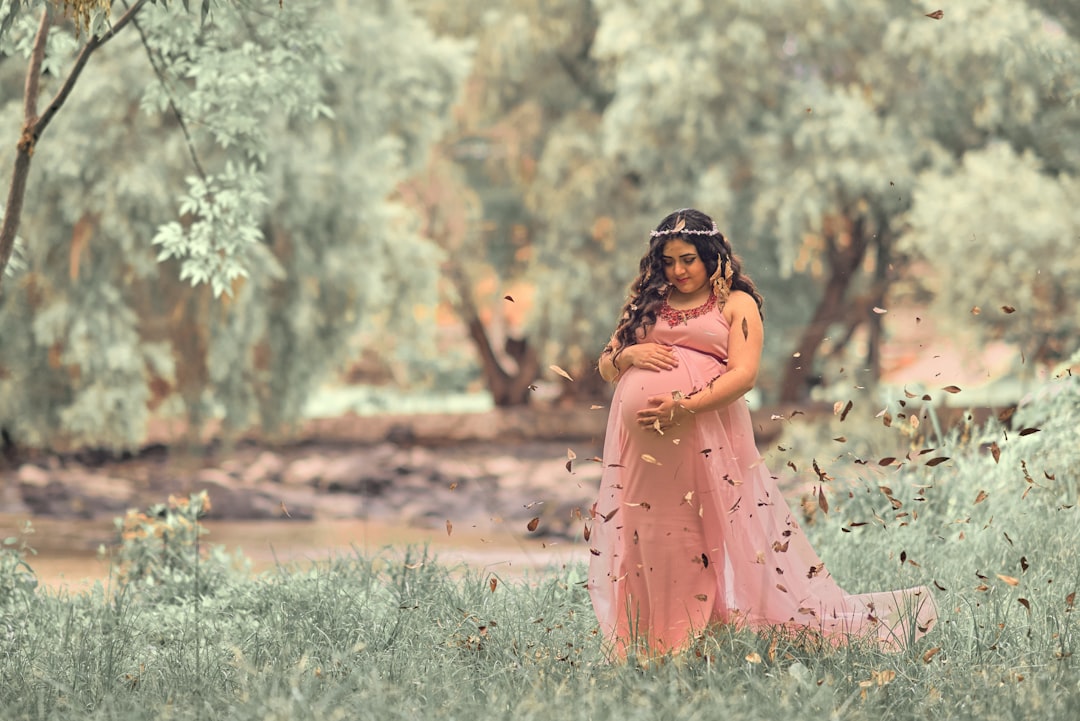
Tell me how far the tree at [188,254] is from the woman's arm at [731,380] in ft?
31.0

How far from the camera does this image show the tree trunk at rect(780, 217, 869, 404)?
22.5 meters

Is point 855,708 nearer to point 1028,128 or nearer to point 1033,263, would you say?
point 1033,263

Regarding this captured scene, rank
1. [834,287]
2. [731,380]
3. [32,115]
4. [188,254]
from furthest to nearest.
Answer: [834,287] < [188,254] < [32,115] < [731,380]

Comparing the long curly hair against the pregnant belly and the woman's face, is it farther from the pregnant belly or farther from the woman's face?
the pregnant belly

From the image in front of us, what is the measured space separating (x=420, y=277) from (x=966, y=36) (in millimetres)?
8610

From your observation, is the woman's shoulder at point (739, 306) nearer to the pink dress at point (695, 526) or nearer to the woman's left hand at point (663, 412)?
the pink dress at point (695, 526)

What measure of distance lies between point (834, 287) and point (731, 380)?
18.3m

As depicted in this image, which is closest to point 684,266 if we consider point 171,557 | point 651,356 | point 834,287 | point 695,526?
point 651,356

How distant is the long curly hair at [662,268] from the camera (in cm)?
544

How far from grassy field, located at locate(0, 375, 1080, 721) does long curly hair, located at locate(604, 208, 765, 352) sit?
118 cm

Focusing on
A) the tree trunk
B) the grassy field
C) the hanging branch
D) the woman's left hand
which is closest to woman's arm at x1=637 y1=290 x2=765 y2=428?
the woman's left hand

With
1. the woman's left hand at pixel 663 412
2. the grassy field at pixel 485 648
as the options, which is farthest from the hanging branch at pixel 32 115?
the woman's left hand at pixel 663 412

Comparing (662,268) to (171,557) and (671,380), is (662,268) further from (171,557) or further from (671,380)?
(171,557)

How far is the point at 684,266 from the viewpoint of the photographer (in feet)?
17.8
